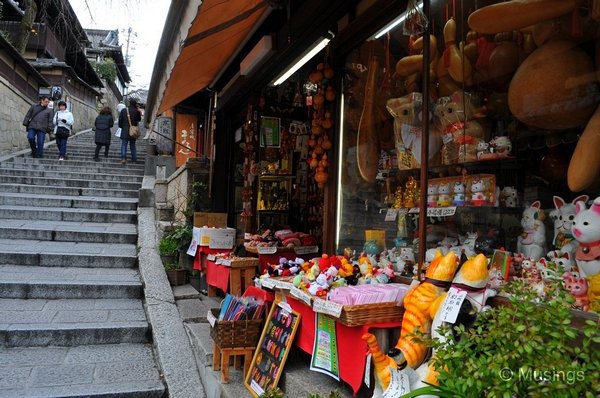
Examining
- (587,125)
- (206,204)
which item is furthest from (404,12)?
(206,204)

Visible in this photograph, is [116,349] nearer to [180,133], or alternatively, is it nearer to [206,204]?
[206,204]

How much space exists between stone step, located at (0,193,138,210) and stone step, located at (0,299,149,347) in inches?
160

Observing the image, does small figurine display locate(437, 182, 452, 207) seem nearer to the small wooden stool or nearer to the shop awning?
the small wooden stool

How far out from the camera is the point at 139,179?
1177cm

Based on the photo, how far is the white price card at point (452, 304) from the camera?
220cm

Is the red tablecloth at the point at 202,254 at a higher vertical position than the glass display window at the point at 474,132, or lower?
lower

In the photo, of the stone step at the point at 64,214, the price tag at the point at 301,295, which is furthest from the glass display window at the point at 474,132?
the stone step at the point at 64,214

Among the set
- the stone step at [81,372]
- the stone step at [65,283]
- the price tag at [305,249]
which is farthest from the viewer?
the stone step at [65,283]

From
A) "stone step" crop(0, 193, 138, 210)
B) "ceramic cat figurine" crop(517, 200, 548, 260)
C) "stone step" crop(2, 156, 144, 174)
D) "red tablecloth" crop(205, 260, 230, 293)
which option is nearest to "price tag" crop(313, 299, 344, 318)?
"ceramic cat figurine" crop(517, 200, 548, 260)

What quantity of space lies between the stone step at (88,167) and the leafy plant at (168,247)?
6.48 m

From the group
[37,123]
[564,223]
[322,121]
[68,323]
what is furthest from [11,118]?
[564,223]

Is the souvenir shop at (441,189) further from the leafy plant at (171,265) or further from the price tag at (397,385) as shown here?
the leafy plant at (171,265)

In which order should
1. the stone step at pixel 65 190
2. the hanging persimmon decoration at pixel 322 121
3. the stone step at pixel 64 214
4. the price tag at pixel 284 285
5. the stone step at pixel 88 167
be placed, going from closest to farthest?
the price tag at pixel 284 285
the hanging persimmon decoration at pixel 322 121
the stone step at pixel 64 214
the stone step at pixel 65 190
the stone step at pixel 88 167

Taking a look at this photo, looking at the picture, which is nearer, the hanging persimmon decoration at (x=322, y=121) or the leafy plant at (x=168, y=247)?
the hanging persimmon decoration at (x=322, y=121)
